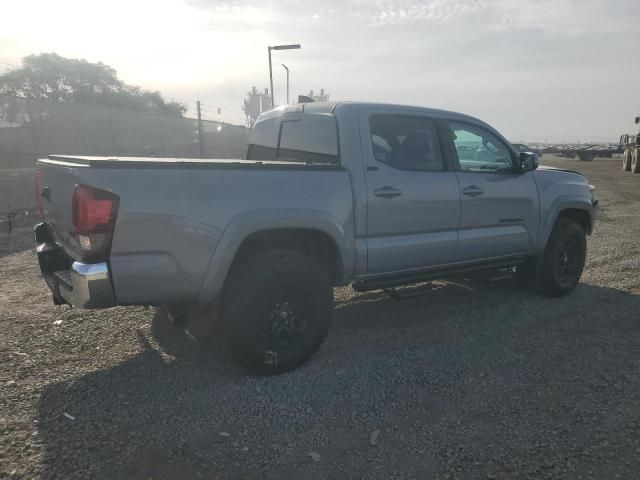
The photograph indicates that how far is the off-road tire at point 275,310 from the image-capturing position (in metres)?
3.20

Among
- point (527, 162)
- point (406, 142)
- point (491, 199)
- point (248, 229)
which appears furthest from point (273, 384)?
point (527, 162)

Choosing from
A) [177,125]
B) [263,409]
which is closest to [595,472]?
[263,409]

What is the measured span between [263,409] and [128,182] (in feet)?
5.30

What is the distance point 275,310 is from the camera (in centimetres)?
335

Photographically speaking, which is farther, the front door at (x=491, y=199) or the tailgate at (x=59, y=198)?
the front door at (x=491, y=199)

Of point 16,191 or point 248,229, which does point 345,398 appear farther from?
point 16,191

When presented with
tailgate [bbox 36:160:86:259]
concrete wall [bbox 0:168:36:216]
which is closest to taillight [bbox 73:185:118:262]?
tailgate [bbox 36:160:86:259]

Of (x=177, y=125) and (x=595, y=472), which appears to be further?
(x=177, y=125)

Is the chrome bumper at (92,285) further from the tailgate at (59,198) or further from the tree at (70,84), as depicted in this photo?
the tree at (70,84)

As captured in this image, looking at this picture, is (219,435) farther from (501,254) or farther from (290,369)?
(501,254)

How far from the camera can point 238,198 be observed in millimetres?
3117

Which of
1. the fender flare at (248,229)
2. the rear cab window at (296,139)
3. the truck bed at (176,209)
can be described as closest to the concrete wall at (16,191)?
the rear cab window at (296,139)

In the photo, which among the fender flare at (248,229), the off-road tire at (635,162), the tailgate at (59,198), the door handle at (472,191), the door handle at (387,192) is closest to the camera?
the tailgate at (59,198)

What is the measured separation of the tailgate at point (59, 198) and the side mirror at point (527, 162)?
3.95 m
